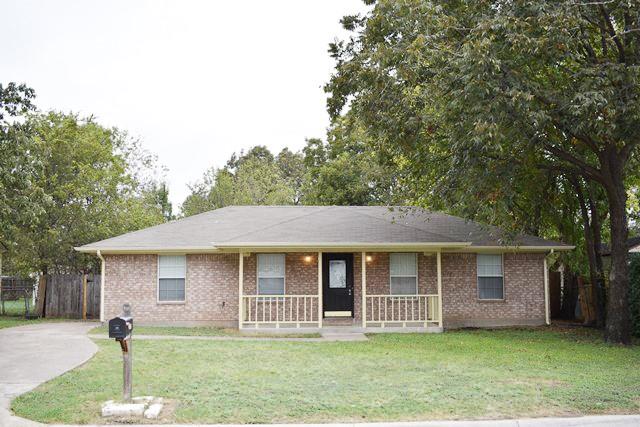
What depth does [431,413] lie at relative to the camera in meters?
7.09

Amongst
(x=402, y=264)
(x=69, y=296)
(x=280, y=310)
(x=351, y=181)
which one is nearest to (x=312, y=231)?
(x=280, y=310)

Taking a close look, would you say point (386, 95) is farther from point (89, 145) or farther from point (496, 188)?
point (89, 145)

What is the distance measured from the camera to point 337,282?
1833 centimetres

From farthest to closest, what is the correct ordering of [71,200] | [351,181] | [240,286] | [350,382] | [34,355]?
1. [351,181]
2. [71,200]
3. [240,286]
4. [34,355]
5. [350,382]

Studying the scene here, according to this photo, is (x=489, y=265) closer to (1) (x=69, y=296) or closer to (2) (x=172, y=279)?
(2) (x=172, y=279)

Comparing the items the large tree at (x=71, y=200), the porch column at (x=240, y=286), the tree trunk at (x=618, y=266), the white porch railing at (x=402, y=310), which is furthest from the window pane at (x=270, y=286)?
the tree trunk at (x=618, y=266)

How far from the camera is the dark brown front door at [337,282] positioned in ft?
59.5

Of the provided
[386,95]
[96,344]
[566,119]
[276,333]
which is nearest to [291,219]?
[276,333]

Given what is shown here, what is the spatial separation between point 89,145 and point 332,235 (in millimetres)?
12159

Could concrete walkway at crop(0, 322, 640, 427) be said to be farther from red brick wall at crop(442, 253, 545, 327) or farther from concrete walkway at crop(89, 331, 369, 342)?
red brick wall at crop(442, 253, 545, 327)

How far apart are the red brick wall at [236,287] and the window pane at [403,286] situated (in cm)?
18

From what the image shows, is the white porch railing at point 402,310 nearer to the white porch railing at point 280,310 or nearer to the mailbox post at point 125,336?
the white porch railing at point 280,310

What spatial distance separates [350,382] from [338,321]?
9031 millimetres

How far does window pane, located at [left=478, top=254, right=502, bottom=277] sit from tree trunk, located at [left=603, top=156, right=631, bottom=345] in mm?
4339
